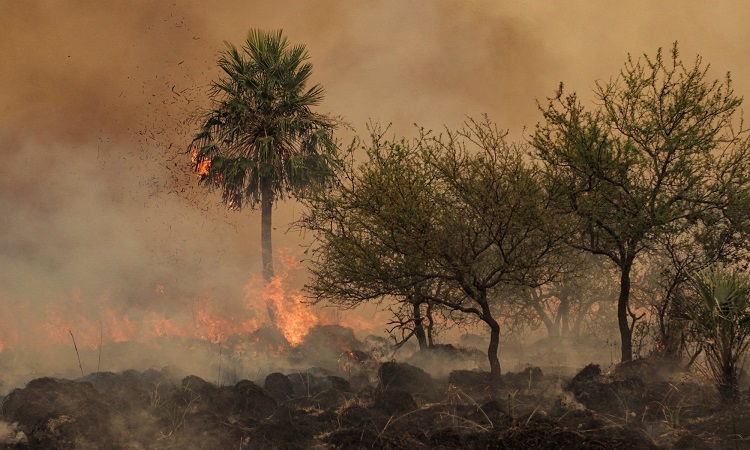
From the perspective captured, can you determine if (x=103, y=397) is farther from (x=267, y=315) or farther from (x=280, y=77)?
(x=280, y=77)

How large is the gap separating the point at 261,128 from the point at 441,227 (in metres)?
17.9

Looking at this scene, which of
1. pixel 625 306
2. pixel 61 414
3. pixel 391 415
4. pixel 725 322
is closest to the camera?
pixel 61 414

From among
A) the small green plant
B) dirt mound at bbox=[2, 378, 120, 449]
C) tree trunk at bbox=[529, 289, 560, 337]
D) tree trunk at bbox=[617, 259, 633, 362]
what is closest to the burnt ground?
dirt mound at bbox=[2, 378, 120, 449]

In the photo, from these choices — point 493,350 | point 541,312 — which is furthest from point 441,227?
point 541,312

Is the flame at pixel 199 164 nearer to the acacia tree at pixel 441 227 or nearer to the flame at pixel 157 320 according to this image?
the flame at pixel 157 320

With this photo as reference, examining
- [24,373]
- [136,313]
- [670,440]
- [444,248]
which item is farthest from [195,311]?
[670,440]

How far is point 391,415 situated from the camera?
601 inches

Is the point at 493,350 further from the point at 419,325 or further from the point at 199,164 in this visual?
the point at 199,164

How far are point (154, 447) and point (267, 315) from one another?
19.0 meters

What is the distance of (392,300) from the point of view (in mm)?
20891

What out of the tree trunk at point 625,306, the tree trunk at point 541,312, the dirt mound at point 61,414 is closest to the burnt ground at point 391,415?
the dirt mound at point 61,414

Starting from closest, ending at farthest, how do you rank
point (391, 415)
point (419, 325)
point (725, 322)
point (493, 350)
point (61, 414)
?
point (61, 414), point (725, 322), point (391, 415), point (493, 350), point (419, 325)

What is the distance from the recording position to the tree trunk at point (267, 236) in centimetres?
3206

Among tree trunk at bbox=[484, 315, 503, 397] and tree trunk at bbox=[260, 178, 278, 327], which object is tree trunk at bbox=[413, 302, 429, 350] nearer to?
tree trunk at bbox=[484, 315, 503, 397]
